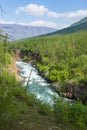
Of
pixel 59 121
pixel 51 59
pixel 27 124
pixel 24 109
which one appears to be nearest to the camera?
pixel 27 124

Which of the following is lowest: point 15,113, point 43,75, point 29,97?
point 43,75

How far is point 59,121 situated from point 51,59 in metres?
110

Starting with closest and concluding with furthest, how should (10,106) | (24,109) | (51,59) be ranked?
1. (10,106)
2. (24,109)
3. (51,59)

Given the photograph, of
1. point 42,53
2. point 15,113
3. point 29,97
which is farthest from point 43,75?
point 15,113

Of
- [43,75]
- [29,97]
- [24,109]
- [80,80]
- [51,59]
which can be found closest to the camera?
[24,109]

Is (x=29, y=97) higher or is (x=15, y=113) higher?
(x=15, y=113)

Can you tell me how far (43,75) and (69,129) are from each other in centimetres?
8261

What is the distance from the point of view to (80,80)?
6581cm

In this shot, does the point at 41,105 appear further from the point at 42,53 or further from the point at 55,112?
the point at 42,53

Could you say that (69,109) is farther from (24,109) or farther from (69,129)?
(24,109)

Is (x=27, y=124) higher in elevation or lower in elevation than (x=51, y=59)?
higher

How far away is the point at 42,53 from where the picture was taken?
441ft

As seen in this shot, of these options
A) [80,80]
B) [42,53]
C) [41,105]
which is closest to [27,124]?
[41,105]

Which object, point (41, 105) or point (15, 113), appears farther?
point (41, 105)
